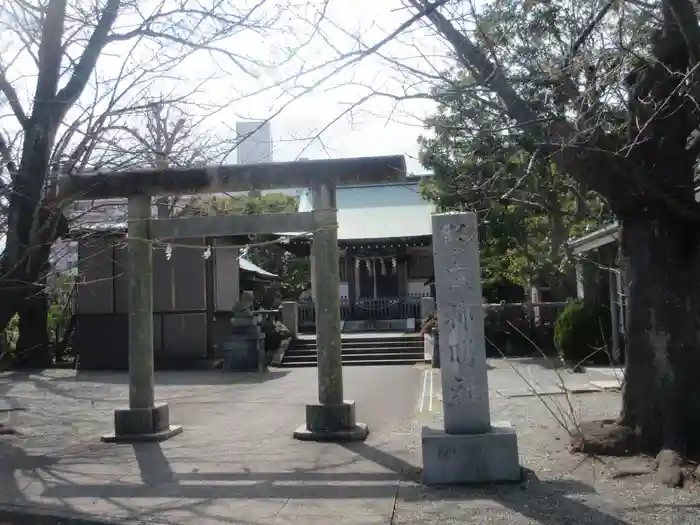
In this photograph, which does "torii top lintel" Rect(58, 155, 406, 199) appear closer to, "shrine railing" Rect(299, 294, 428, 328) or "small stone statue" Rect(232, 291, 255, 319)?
"small stone statue" Rect(232, 291, 255, 319)

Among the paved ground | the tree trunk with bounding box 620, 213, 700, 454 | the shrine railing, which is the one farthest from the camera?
the shrine railing

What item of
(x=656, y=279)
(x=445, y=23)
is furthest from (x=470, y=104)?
(x=656, y=279)

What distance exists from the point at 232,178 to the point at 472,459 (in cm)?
497

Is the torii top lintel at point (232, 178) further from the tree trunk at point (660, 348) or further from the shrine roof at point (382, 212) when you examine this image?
the shrine roof at point (382, 212)

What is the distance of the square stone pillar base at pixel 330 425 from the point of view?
30.5 feet

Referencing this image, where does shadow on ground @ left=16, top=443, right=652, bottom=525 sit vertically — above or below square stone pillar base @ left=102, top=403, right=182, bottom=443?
below

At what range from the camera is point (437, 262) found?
7.24 metres

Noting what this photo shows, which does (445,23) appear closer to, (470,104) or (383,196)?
(470,104)

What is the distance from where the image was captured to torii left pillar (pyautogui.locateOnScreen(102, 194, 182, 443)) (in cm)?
973

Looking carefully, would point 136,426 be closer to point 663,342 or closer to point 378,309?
point 663,342

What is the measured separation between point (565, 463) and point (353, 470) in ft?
7.15

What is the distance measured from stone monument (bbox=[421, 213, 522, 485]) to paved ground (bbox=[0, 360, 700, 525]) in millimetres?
219

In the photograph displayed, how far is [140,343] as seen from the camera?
393 inches

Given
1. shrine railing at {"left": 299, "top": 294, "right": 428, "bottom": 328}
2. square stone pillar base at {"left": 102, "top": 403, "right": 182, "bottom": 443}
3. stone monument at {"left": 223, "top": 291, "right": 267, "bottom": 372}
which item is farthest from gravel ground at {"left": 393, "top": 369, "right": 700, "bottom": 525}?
shrine railing at {"left": 299, "top": 294, "right": 428, "bottom": 328}
